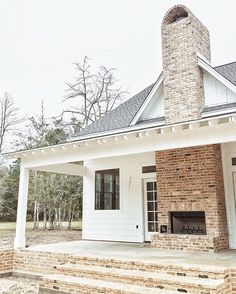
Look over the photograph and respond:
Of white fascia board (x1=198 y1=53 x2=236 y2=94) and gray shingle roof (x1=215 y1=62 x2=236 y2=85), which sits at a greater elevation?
gray shingle roof (x1=215 y1=62 x2=236 y2=85)

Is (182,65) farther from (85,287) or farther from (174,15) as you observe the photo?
(85,287)

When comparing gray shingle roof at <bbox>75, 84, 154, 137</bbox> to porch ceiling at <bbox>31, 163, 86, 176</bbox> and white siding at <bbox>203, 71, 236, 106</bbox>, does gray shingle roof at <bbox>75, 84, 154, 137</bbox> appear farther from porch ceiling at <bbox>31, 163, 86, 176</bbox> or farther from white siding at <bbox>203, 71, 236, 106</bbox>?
white siding at <bbox>203, 71, 236, 106</bbox>

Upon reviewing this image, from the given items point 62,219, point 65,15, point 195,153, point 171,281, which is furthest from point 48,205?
point 171,281

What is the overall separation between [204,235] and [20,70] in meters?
20.2

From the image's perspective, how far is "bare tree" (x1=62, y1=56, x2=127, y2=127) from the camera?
22.3 meters

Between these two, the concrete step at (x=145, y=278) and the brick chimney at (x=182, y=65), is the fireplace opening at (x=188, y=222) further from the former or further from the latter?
the concrete step at (x=145, y=278)

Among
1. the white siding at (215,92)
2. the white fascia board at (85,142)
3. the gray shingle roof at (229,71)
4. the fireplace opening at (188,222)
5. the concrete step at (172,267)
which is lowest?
the concrete step at (172,267)

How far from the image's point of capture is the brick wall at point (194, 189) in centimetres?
748

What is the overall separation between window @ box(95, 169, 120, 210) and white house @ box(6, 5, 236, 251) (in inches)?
1.4

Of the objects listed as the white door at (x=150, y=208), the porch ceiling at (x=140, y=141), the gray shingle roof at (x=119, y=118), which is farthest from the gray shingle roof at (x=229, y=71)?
the porch ceiling at (x=140, y=141)

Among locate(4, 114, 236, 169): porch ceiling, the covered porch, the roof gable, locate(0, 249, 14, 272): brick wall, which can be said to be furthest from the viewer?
the roof gable

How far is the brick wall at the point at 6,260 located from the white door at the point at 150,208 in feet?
12.9

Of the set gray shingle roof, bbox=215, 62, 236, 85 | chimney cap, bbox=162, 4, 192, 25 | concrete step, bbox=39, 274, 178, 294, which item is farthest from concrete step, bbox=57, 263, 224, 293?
chimney cap, bbox=162, 4, 192, 25

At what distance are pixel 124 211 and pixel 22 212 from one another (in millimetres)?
3278
